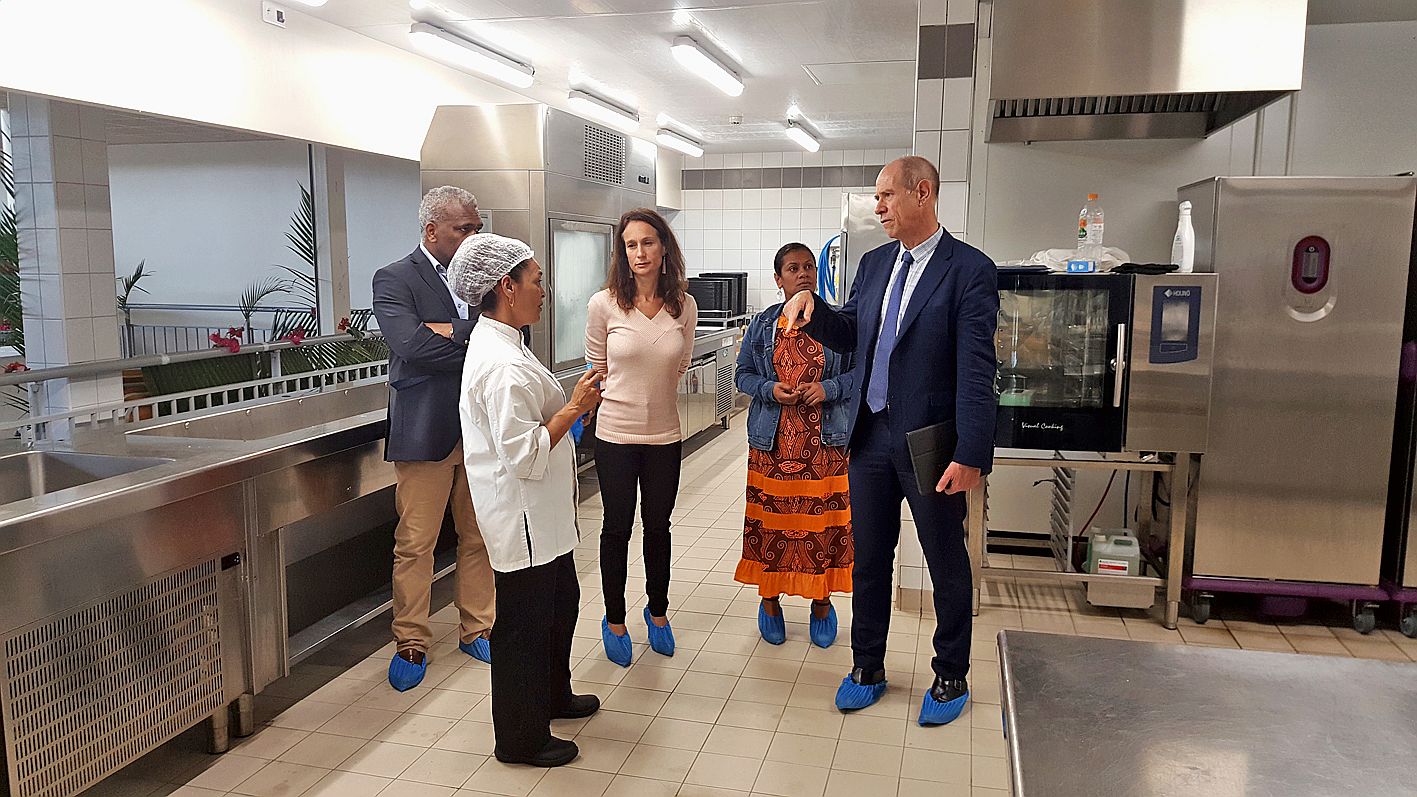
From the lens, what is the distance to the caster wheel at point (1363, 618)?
12.5ft

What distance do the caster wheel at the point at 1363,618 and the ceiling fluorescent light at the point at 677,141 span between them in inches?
266

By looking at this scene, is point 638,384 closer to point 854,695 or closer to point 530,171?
point 854,695

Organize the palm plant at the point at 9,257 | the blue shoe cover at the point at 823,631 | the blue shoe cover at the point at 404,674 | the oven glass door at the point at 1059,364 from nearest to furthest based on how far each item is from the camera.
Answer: the blue shoe cover at the point at 404,674, the blue shoe cover at the point at 823,631, the oven glass door at the point at 1059,364, the palm plant at the point at 9,257

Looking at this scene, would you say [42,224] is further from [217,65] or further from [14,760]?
[14,760]

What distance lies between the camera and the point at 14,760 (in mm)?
2139

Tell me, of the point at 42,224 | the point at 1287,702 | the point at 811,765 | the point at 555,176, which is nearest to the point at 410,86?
the point at 555,176

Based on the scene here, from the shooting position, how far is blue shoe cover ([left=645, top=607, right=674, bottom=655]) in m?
3.49

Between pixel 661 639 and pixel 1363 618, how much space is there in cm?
275

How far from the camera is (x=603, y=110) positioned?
7660 mm

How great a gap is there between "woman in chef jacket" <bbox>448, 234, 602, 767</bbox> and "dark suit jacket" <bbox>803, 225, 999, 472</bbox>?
3.00 feet

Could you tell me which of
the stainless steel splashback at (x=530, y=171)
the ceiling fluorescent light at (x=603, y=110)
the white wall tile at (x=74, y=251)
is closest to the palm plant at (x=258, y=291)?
the stainless steel splashback at (x=530, y=171)

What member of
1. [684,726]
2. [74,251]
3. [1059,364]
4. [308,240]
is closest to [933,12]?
[1059,364]

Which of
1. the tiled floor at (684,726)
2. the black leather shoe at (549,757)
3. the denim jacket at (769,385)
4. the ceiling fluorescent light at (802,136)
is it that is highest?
the ceiling fluorescent light at (802,136)

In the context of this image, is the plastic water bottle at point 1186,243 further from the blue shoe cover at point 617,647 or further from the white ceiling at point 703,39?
the blue shoe cover at point 617,647
